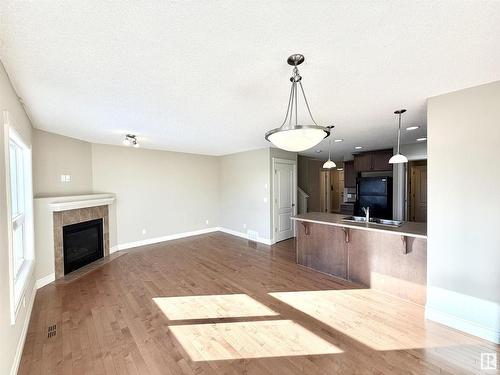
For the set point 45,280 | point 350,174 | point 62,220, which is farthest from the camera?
point 350,174

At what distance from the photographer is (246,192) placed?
19.6ft

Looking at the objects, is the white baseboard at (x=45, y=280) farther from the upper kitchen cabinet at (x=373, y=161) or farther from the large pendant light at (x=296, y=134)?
the upper kitchen cabinet at (x=373, y=161)

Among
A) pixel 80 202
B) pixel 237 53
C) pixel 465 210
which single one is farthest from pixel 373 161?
Answer: pixel 80 202

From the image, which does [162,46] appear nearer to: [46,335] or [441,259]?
[46,335]

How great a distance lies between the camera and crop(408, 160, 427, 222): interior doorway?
548 centimetres

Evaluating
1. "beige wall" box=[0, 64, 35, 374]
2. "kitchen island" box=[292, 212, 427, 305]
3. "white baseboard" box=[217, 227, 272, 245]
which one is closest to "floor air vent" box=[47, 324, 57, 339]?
"beige wall" box=[0, 64, 35, 374]

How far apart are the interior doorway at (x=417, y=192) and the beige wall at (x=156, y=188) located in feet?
17.9

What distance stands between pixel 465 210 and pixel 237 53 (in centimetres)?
266

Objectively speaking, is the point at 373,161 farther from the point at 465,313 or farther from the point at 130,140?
the point at 130,140

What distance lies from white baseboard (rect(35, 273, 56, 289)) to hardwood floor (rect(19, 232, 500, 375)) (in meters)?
0.15

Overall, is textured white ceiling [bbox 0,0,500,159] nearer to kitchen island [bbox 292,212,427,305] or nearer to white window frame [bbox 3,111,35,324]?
white window frame [bbox 3,111,35,324]

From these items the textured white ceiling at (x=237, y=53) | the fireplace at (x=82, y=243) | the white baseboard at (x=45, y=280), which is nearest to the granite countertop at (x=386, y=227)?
the textured white ceiling at (x=237, y=53)

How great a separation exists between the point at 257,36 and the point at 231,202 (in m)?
5.39

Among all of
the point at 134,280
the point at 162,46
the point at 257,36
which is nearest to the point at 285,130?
the point at 257,36
